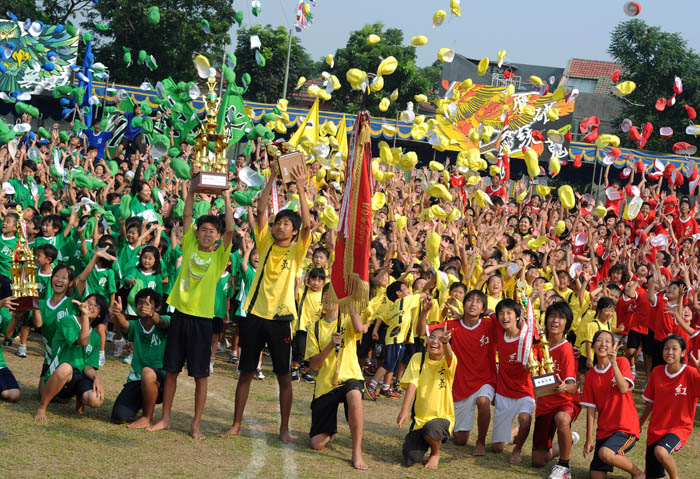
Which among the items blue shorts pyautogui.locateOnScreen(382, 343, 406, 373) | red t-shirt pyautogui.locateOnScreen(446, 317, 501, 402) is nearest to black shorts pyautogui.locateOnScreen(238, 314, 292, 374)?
red t-shirt pyautogui.locateOnScreen(446, 317, 501, 402)

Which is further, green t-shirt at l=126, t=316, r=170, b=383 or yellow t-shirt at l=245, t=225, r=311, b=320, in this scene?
green t-shirt at l=126, t=316, r=170, b=383

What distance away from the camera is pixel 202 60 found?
7691mm

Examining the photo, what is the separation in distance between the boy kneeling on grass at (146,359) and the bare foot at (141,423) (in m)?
0.01

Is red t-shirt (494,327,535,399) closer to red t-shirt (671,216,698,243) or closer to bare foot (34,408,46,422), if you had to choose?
bare foot (34,408,46,422)

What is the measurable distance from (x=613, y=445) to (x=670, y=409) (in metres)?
0.53

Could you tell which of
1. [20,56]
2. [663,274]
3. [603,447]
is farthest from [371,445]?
[20,56]

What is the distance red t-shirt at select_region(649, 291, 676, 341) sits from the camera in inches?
379

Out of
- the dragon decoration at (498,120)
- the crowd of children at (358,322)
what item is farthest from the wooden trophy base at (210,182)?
the dragon decoration at (498,120)

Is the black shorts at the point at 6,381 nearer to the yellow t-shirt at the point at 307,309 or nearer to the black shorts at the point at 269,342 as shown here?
the black shorts at the point at 269,342

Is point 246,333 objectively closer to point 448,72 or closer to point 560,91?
point 560,91

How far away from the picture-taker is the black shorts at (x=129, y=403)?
640cm

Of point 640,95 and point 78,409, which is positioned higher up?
point 640,95

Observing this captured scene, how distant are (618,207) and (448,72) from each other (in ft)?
91.7

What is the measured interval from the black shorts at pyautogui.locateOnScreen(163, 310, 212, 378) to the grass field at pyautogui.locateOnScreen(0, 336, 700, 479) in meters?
0.50
